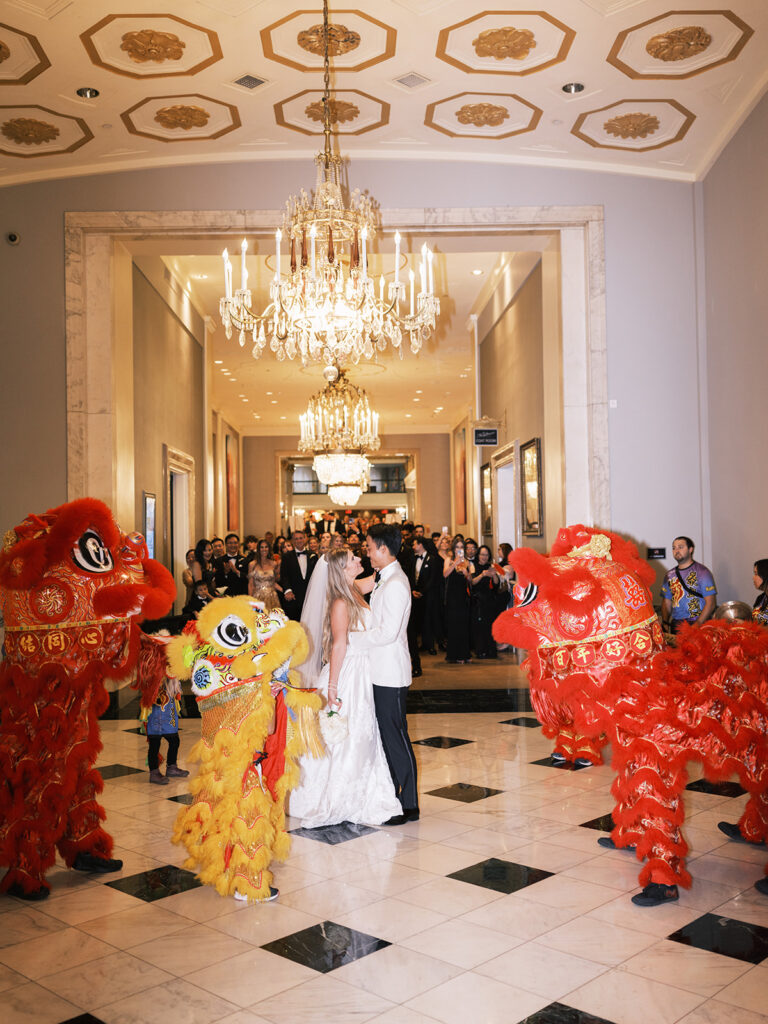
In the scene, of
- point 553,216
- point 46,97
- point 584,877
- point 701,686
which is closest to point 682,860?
point 584,877

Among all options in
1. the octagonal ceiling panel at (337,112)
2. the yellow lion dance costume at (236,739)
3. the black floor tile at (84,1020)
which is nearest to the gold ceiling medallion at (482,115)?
the octagonal ceiling panel at (337,112)

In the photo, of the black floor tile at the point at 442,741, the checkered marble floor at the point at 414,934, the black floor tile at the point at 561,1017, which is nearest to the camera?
the black floor tile at the point at 561,1017

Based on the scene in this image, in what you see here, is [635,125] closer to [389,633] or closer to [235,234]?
[235,234]

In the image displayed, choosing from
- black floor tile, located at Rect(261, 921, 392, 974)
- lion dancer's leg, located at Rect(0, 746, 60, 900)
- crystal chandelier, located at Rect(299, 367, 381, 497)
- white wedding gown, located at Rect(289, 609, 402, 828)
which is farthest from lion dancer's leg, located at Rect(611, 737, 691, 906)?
crystal chandelier, located at Rect(299, 367, 381, 497)

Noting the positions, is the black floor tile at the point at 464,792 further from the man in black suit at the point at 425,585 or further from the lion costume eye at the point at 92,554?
the man in black suit at the point at 425,585

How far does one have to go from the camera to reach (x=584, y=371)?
876 cm

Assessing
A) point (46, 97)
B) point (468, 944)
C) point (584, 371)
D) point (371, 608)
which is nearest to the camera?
point (468, 944)

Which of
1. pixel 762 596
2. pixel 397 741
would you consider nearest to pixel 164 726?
pixel 397 741

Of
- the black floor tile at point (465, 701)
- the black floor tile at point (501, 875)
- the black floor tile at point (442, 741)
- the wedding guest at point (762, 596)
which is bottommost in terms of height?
the black floor tile at point (465, 701)

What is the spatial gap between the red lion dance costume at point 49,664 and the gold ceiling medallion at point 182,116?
512cm

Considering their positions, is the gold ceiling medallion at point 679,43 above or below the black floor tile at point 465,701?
above

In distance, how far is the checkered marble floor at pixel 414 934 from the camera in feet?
9.34

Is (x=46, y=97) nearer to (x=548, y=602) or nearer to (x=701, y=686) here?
(x=548, y=602)

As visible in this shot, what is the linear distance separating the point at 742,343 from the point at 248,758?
5.97 m
